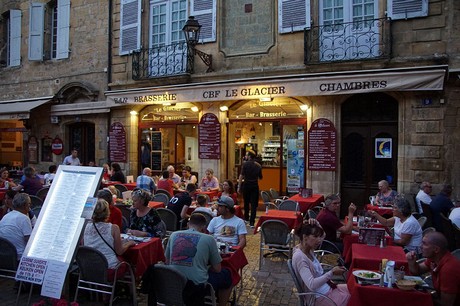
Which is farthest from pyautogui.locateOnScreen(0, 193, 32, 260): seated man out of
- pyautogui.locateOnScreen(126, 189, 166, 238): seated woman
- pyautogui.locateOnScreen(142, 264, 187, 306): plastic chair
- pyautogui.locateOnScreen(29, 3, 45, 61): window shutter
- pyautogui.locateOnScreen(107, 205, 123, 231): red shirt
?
pyautogui.locateOnScreen(29, 3, 45, 61): window shutter

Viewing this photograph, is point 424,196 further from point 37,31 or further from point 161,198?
point 37,31

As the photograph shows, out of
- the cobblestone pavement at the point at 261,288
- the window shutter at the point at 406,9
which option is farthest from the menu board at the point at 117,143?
the window shutter at the point at 406,9

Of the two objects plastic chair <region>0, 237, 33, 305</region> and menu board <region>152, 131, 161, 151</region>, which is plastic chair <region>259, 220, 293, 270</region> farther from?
menu board <region>152, 131, 161, 151</region>

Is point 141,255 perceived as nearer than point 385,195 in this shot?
Yes

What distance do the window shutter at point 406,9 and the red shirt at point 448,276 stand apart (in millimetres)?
7237

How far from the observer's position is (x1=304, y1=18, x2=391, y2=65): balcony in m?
9.45

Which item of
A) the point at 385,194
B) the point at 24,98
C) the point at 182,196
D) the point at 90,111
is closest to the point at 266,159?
the point at 385,194

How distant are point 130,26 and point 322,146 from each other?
7.28m

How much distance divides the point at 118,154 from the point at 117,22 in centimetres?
430

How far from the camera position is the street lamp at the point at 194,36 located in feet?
34.6

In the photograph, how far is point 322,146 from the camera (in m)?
10.1

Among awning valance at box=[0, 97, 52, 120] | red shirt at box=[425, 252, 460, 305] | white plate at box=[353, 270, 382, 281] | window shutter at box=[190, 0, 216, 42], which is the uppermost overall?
window shutter at box=[190, 0, 216, 42]

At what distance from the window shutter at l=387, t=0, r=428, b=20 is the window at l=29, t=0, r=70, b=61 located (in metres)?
10.7

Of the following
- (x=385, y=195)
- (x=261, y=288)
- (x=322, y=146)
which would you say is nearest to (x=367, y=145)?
(x=322, y=146)
